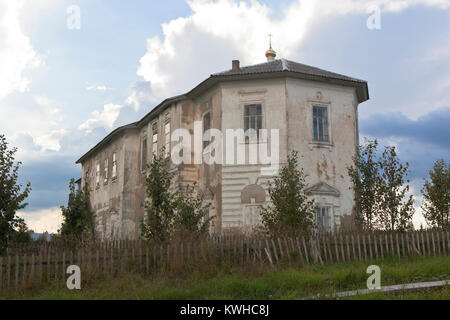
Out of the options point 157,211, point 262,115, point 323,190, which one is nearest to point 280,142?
Answer: point 262,115

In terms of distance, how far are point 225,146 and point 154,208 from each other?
7.58 metres

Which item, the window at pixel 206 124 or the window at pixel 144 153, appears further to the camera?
the window at pixel 144 153

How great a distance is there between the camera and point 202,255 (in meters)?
11.7

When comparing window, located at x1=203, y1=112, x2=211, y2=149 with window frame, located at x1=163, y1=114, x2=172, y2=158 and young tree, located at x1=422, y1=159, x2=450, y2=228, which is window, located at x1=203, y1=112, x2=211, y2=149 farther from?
young tree, located at x1=422, y1=159, x2=450, y2=228

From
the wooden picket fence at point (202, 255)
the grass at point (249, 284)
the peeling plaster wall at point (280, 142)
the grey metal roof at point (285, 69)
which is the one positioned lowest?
the grass at point (249, 284)

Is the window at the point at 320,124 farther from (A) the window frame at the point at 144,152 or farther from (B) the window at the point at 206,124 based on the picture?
(A) the window frame at the point at 144,152

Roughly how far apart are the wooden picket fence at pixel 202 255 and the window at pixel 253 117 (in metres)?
8.15

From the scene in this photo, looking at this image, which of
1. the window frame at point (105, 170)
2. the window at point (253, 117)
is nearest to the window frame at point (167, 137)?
the window at point (253, 117)

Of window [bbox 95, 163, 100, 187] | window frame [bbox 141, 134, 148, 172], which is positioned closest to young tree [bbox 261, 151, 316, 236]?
window frame [bbox 141, 134, 148, 172]

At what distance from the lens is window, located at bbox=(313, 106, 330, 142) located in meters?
21.5

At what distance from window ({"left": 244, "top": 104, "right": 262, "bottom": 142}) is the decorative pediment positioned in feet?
10.8

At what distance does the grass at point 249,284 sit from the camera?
938cm
